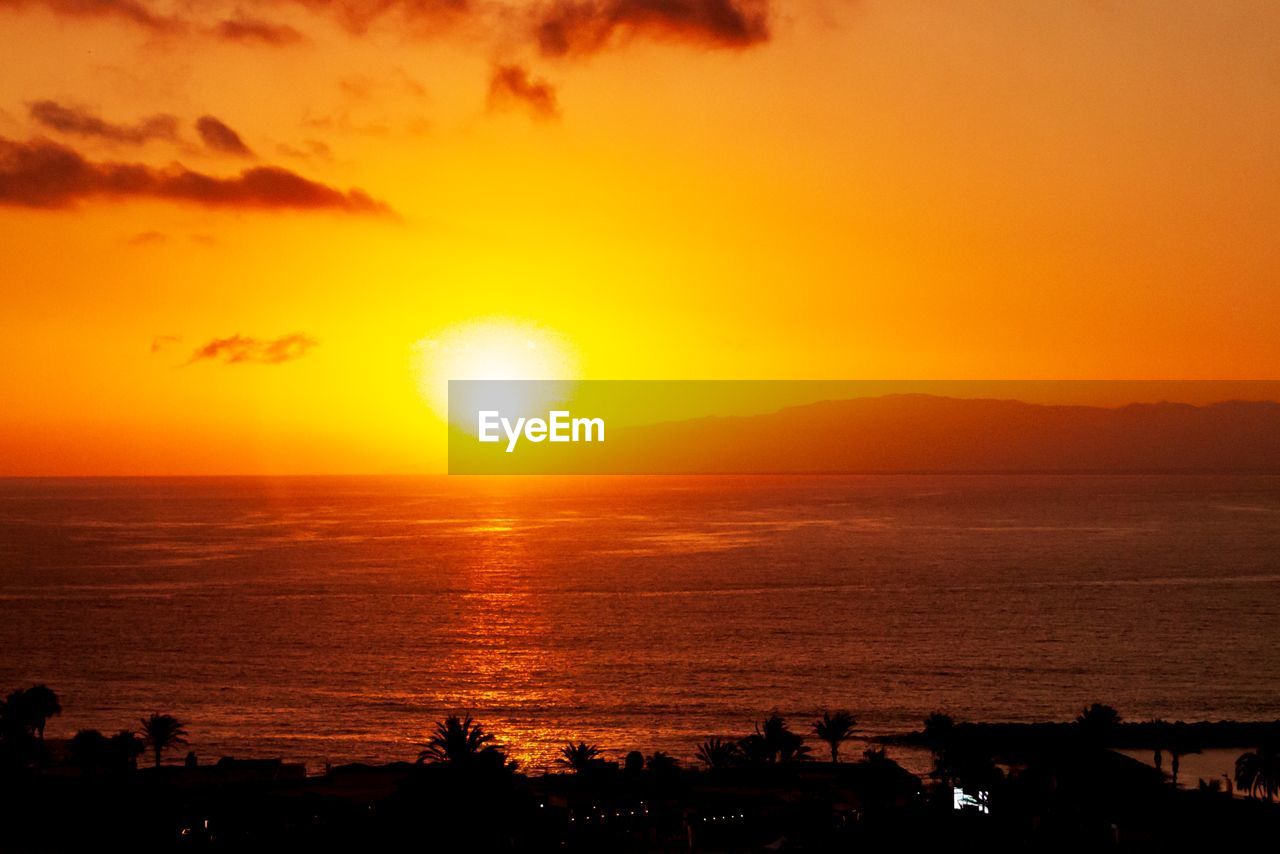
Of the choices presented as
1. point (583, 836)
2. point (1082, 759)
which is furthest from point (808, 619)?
point (583, 836)

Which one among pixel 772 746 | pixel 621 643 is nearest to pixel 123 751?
pixel 772 746

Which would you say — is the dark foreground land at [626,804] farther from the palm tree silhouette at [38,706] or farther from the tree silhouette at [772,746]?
the palm tree silhouette at [38,706]

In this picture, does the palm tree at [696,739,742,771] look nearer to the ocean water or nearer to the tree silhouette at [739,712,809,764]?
the tree silhouette at [739,712,809,764]

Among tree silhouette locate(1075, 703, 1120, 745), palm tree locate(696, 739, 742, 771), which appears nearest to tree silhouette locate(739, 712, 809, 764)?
palm tree locate(696, 739, 742, 771)

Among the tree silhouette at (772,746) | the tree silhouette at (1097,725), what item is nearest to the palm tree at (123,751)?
the tree silhouette at (772,746)

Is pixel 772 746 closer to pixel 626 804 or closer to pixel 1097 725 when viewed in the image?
pixel 626 804

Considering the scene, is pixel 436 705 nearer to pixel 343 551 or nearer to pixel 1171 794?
pixel 1171 794
